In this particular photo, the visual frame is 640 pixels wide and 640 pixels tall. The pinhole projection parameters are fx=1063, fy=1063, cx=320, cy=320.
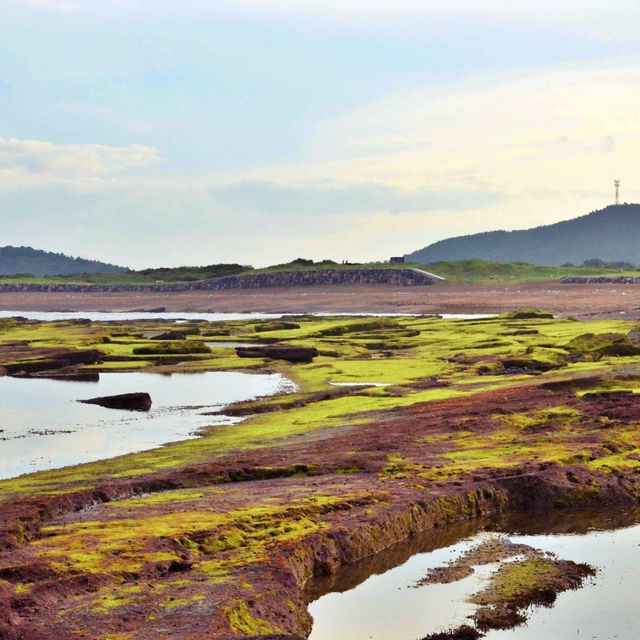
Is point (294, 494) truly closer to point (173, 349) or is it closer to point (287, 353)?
point (287, 353)

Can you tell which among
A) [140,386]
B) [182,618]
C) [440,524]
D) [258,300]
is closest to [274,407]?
[140,386]

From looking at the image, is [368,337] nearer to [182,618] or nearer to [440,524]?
[440,524]

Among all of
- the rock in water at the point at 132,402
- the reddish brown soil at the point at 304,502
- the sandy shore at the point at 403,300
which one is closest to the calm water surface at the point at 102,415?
the rock in water at the point at 132,402

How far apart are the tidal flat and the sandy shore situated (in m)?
66.1

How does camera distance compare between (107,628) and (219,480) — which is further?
(219,480)

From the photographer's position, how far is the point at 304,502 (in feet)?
78.8

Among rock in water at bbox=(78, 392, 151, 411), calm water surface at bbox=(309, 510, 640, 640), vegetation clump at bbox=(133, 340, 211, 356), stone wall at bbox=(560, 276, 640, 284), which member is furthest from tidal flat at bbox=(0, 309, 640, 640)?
stone wall at bbox=(560, 276, 640, 284)

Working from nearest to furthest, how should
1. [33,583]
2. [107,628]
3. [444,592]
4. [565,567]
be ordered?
[107,628], [33,583], [444,592], [565,567]

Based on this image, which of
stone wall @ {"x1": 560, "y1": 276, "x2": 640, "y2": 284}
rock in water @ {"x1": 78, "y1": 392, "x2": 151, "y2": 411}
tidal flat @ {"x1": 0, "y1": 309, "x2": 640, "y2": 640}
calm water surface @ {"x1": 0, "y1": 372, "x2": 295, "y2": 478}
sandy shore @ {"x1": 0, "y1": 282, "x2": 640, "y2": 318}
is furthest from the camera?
stone wall @ {"x1": 560, "y1": 276, "x2": 640, "y2": 284}

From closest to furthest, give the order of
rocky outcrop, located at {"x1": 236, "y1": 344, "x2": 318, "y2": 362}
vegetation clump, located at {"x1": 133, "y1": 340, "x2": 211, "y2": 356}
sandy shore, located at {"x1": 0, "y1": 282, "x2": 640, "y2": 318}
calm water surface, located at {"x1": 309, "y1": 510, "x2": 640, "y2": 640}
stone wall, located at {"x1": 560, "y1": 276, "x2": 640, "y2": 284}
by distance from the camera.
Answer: calm water surface, located at {"x1": 309, "y1": 510, "x2": 640, "y2": 640}, rocky outcrop, located at {"x1": 236, "y1": 344, "x2": 318, "y2": 362}, vegetation clump, located at {"x1": 133, "y1": 340, "x2": 211, "y2": 356}, sandy shore, located at {"x1": 0, "y1": 282, "x2": 640, "y2": 318}, stone wall, located at {"x1": 560, "y1": 276, "x2": 640, "y2": 284}

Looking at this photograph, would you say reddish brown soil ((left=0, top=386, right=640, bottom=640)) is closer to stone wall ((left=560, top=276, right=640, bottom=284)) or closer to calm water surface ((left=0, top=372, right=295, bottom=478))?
calm water surface ((left=0, top=372, right=295, bottom=478))

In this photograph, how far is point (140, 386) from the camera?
55.9 m

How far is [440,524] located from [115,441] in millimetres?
15834

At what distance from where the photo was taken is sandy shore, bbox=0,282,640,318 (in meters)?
128
